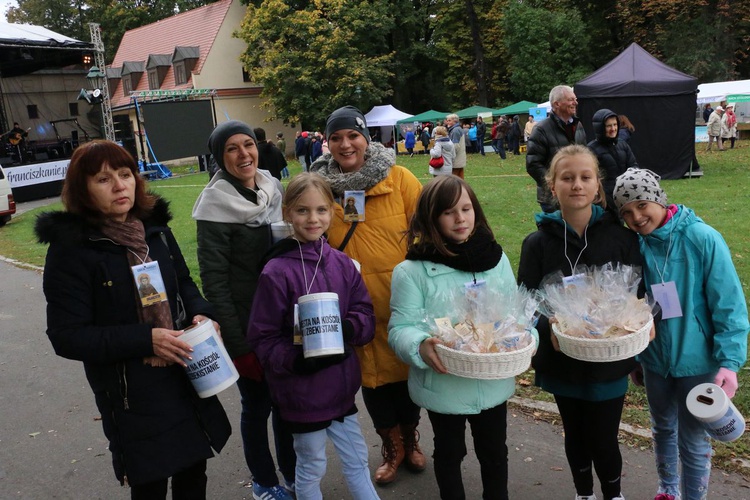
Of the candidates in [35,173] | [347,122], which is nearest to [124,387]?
[347,122]

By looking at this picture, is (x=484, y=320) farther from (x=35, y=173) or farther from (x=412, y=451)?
(x=35, y=173)

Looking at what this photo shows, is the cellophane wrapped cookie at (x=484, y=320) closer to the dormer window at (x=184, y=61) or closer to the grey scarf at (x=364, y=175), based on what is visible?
the grey scarf at (x=364, y=175)

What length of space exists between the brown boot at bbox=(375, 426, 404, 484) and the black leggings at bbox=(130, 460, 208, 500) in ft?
3.56

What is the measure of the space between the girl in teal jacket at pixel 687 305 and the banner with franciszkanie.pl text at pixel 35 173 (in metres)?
21.2

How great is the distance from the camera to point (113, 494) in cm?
354

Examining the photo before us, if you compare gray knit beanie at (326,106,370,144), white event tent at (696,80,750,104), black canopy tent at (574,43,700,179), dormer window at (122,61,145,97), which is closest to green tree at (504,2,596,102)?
white event tent at (696,80,750,104)

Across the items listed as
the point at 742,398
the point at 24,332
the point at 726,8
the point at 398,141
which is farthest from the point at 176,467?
the point at 726,8

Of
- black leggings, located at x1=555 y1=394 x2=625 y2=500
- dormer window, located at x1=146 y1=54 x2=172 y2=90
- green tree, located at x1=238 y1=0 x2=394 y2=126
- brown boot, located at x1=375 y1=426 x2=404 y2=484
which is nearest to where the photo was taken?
black leggings, located at x1=555 y1=394 x2=625 y2=500

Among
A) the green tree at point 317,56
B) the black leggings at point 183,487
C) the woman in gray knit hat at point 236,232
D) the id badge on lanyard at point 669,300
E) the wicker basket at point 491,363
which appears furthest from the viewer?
the green tree at point 317,56

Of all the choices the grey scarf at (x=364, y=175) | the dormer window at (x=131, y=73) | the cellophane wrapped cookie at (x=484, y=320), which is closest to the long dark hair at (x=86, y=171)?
the grey scarf at (x=364, y=175)

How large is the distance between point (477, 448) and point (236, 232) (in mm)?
1568

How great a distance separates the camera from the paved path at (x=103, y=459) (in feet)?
10.8

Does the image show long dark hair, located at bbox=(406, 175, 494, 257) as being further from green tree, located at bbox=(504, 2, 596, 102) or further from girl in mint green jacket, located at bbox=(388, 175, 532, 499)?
green tree, located at bbox=(504, 2, 596, 102)

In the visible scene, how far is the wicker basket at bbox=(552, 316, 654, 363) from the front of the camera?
239 cm
